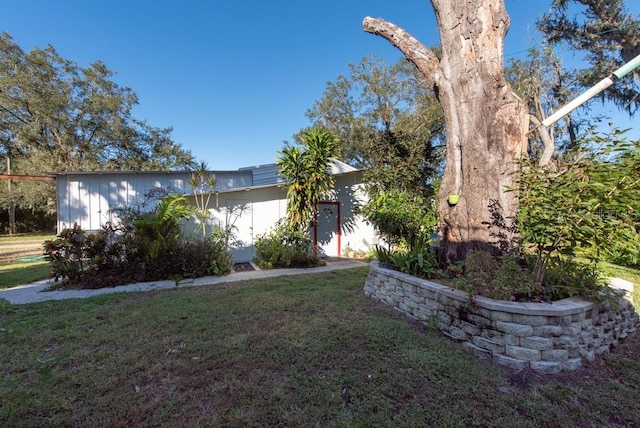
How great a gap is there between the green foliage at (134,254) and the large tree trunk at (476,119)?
552 centimetres

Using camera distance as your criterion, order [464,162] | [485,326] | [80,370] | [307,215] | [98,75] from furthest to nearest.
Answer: [98,75] < [307,215] < [464,162] < [485,326] < [80,370]

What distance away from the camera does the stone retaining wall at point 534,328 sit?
8.80ft

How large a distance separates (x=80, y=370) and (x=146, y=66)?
45.6ft

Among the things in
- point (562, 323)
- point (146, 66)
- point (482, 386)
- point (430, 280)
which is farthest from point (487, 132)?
point (146, 66)

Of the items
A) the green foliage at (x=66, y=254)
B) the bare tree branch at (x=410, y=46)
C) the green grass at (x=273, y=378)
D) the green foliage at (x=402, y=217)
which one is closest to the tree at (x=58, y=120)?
the green foliage at (x=66, y=254)

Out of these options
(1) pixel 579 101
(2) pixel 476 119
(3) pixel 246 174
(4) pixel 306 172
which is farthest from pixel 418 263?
(3) pixel 246 174

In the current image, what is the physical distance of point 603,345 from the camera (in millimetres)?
3012

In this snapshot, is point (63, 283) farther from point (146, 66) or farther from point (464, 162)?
point (146, 66)

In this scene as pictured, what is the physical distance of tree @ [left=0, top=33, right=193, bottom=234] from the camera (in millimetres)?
16406

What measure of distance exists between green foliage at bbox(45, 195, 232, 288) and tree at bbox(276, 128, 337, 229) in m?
2.40

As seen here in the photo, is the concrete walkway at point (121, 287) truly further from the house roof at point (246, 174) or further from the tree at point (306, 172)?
the house roof at point (246, 174)

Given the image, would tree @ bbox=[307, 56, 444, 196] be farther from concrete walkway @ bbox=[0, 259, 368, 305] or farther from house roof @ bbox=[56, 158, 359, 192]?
concrete walkway @ bbox=[0, 259, 368, 305]

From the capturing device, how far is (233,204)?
28.7 feet

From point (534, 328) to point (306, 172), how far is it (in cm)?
617
